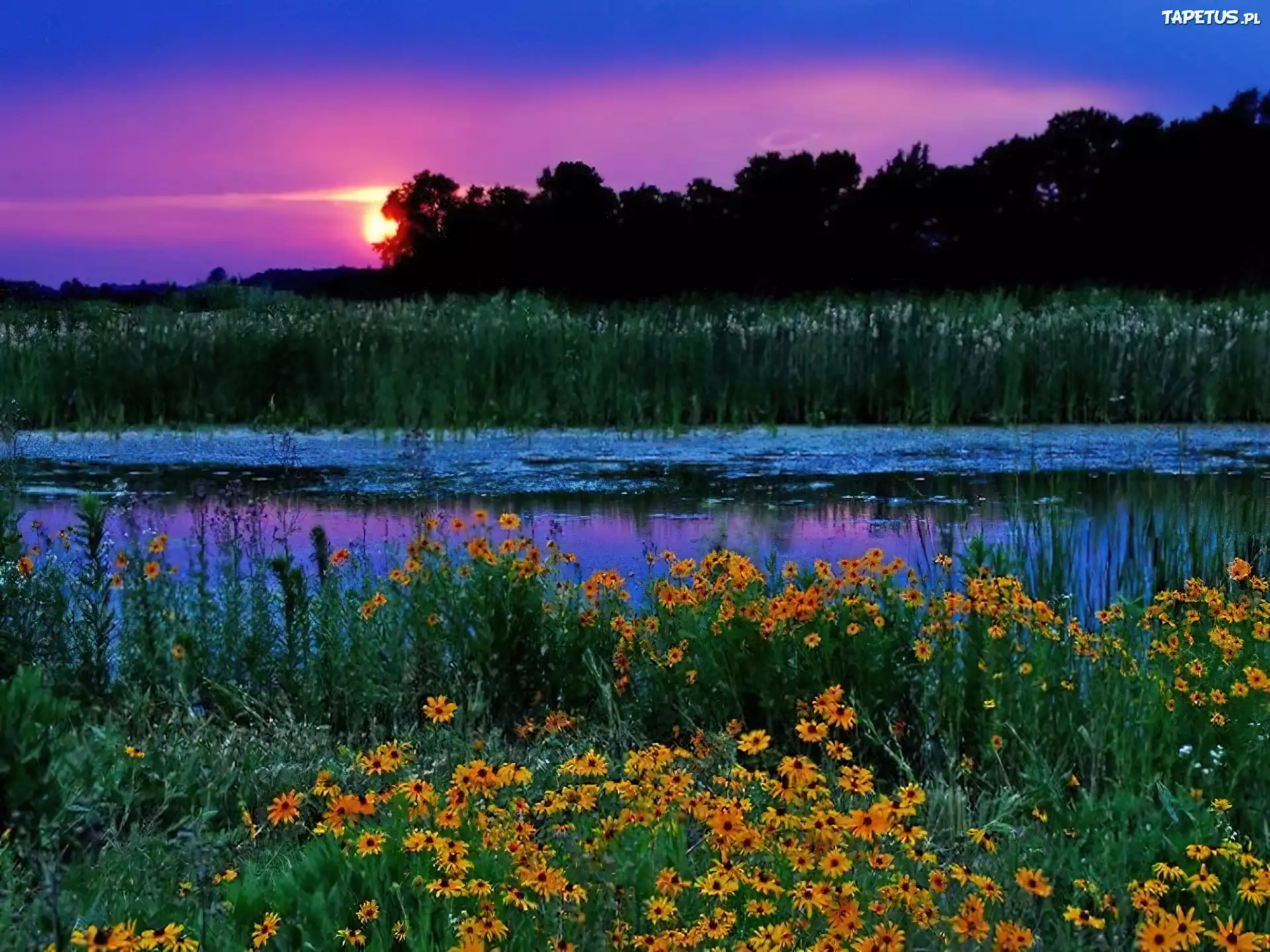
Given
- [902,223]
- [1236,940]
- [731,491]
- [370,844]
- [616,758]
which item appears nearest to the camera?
[1236,940]

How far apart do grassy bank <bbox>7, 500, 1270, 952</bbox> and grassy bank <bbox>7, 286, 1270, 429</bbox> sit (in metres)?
6.01

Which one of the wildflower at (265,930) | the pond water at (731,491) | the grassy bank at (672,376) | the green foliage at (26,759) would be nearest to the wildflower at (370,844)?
the wildflower at (265,930)

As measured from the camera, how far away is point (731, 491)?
29.3 feet

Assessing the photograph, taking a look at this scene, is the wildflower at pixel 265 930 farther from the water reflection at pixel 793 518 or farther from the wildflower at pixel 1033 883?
the water reflection at pixel 793 518

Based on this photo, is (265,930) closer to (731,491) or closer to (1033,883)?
(1033,883)

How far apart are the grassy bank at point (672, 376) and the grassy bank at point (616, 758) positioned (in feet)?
19.7

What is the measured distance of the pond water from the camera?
22.5 ft

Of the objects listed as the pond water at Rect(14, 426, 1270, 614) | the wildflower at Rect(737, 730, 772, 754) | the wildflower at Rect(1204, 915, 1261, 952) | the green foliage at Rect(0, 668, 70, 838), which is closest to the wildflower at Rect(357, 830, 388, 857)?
the wildflower at Rect(737, 730, 772, 754)

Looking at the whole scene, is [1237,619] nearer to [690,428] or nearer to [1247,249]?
[690,428]

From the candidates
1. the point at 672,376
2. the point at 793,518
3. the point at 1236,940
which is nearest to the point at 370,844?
the point at 1236,940

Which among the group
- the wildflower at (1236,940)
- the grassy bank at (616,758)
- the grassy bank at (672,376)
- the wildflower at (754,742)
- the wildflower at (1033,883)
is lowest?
the grassy bank at (616,758)

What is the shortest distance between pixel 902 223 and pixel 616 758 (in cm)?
4309

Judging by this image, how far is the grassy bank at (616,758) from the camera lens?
8.61 ft

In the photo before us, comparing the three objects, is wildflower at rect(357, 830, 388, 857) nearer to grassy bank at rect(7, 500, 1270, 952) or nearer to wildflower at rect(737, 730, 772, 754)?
grassy bank at rect(7, 500, 1270, 952)
